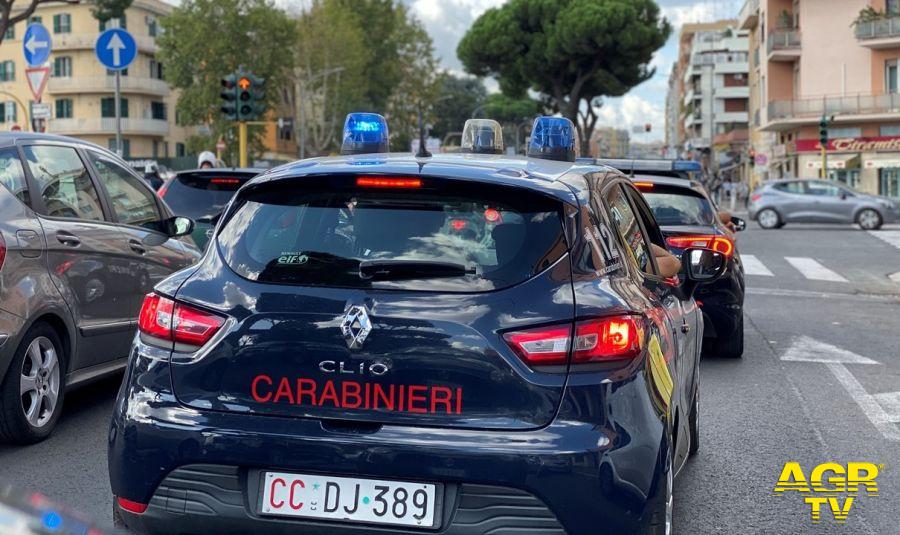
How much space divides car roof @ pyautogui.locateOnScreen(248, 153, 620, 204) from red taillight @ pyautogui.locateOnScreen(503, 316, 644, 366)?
1.50ft

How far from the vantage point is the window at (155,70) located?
286 feet

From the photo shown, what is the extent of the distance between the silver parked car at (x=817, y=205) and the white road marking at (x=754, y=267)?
1307 centimetres

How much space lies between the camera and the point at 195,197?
12.3m

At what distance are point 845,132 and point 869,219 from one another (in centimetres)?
2851

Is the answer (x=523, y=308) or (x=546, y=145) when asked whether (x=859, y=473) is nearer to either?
Result: (x=546, y=145)

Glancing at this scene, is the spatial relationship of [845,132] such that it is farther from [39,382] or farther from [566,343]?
[566,343]

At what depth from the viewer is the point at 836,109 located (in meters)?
61.5

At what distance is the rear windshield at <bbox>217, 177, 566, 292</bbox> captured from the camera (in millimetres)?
3645

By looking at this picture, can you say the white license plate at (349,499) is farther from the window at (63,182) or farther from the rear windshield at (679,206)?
the rear windshield at (679,206)

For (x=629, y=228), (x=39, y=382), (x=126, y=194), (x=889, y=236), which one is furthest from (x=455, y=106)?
(x=629, y=228)

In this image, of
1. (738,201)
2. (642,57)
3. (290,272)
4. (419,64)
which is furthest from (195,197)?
(419,64)

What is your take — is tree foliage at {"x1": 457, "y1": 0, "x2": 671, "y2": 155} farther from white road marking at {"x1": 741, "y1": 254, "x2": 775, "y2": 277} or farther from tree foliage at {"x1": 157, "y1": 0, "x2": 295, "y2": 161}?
white road marking at {"x1": 741, "y1": 254, "x2": 775, "y2": 277}

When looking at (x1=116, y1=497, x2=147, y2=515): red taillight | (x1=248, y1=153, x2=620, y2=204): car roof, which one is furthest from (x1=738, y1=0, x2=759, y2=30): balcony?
(x1=116, y1=497, x2=147, y2=515): red taillight

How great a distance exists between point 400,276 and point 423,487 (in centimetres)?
64
